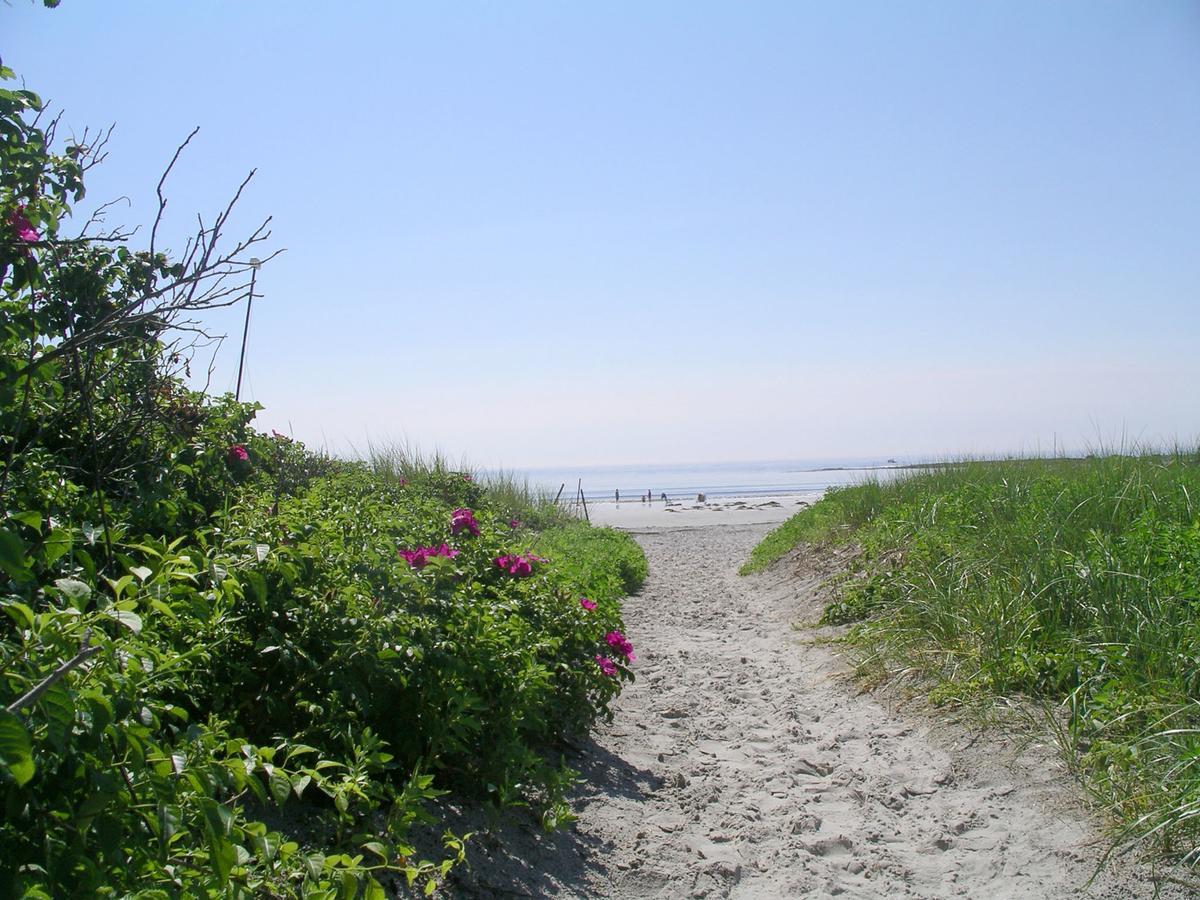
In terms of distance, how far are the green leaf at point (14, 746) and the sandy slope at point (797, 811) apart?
2293 mm

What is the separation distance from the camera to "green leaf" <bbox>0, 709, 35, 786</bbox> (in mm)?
1474

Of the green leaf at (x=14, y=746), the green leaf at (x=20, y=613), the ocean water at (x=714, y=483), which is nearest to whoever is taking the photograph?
the green leaf at (x=14, y=746)

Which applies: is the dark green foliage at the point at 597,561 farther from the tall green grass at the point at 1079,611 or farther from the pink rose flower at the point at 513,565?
the tall green grass at the point at 1079,611

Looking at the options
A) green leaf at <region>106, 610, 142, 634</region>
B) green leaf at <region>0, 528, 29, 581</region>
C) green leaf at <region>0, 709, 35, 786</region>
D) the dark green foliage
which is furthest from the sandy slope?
green leaf at <region>0, 528, 29, 581</region>

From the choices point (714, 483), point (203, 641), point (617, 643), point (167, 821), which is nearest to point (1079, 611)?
point (617, 643)

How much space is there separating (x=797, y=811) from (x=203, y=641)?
10.3 ft

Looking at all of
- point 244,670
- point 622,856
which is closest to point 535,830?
point 622,856

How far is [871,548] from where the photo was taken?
393 inches

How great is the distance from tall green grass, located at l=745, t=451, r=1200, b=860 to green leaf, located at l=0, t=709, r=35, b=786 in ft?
12.7

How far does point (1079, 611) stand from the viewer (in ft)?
19.0

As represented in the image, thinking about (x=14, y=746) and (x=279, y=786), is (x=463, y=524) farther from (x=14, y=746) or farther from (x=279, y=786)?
(x=14, y=746)

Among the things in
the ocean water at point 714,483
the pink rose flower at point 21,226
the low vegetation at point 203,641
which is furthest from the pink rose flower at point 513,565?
the ocean water at point 714,483

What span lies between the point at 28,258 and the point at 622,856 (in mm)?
→ 3358

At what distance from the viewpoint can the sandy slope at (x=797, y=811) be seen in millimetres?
3930
